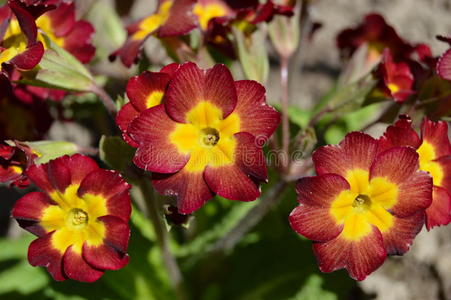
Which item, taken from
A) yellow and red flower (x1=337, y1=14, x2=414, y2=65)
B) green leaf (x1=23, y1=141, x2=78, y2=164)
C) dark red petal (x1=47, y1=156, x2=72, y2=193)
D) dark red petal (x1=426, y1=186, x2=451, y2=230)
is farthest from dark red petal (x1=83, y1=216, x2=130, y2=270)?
yellow and red flower (x1=337, y1=14, x2=414, y2=65)

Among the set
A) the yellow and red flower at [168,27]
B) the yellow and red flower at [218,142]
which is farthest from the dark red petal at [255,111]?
the yellow and red flower at [168,27]

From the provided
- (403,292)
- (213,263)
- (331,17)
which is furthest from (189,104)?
(331,17)

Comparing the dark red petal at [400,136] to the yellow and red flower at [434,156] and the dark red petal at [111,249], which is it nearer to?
the yellow and red flower at [434,156]

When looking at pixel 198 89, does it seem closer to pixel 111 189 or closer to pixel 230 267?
pixel 111 189

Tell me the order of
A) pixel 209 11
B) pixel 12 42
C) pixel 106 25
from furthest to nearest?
pixel 106 25
pixel 209 11
pixel 12 42

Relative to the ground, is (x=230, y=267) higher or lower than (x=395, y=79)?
lower

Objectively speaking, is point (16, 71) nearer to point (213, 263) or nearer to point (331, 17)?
point (213, 263)

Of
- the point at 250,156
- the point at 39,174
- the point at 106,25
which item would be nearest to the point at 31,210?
the point at 39,174
